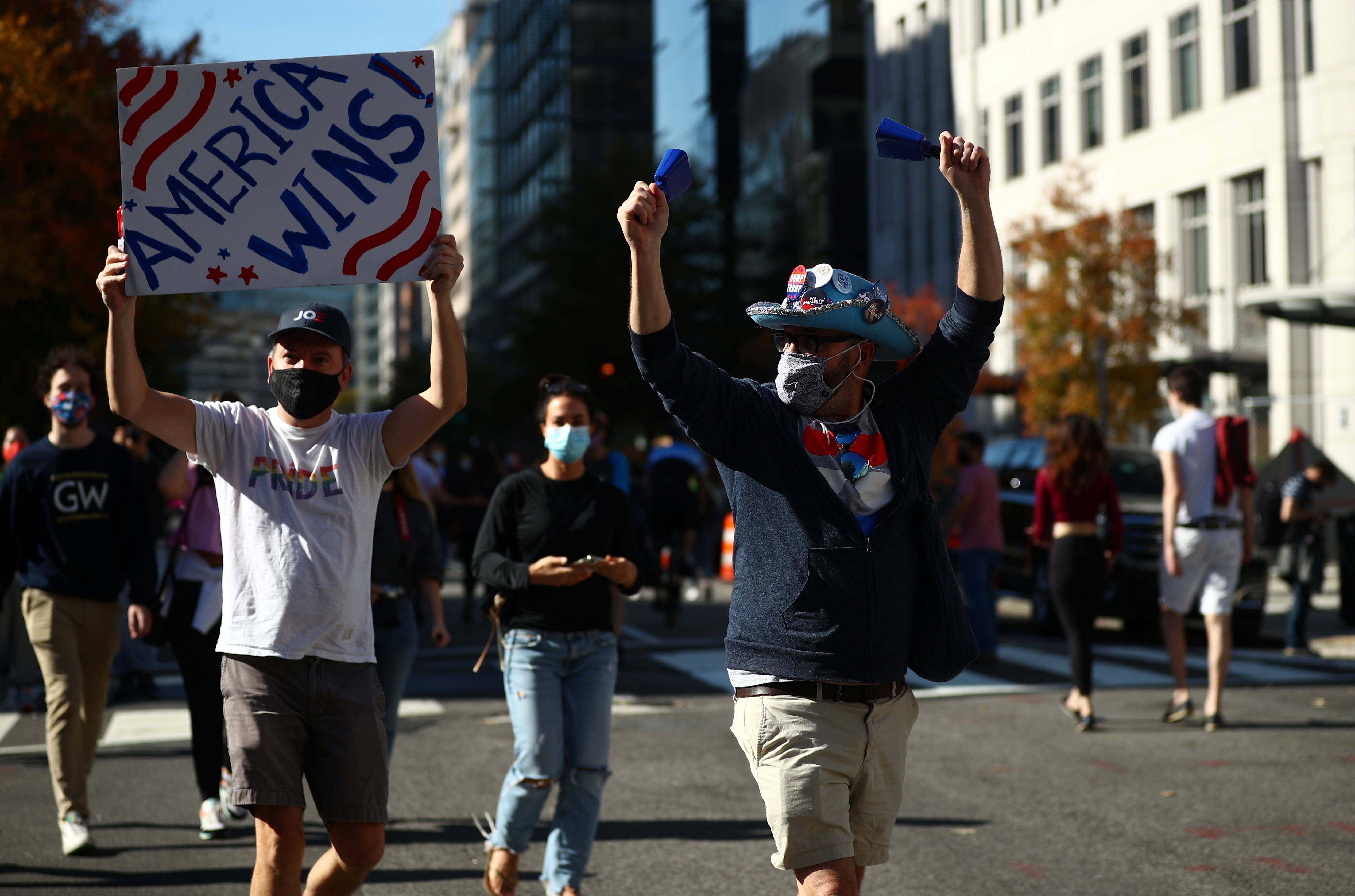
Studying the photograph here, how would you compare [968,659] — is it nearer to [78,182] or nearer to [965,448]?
[965,448]

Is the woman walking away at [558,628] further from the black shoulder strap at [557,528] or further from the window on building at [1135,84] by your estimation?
the window on building at [1135,84]

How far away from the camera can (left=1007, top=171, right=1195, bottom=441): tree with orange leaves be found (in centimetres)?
2859

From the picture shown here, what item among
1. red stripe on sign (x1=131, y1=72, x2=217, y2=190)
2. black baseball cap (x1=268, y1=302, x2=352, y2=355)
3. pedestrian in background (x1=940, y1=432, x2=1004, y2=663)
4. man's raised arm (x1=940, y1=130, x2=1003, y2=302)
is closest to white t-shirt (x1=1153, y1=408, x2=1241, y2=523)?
pedestrian in background (x1=940, y1=432, x2=1004, y2=663)

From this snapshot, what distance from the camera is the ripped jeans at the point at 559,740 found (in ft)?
18.4

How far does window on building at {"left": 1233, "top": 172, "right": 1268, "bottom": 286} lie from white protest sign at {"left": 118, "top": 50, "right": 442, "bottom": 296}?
1129 inches

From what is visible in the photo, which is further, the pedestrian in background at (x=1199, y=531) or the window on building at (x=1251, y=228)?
the window on building at (x=1251, y=228)

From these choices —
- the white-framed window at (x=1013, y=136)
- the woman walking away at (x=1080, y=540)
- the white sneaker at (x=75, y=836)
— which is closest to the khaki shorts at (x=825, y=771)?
the white sneaker at (x=75, y=836)

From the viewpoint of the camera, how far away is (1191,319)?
2942 centimetres

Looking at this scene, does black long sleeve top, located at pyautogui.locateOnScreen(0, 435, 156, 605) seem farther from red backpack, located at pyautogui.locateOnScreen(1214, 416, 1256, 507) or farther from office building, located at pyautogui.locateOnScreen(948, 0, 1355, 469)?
office building, located at pyautogui.locateOnScreen(948, 0, 1355, 469)

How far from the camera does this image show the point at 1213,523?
9.44 metres

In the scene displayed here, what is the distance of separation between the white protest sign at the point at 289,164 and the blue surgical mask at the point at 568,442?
5.04 ft

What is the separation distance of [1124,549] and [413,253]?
11.2 m

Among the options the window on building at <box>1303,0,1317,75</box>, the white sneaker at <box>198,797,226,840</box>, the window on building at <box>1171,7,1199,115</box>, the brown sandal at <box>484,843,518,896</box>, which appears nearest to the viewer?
the brown sandal at <box>484,843,518,896</box>

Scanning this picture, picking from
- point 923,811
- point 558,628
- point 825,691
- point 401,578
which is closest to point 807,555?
point 825,691
